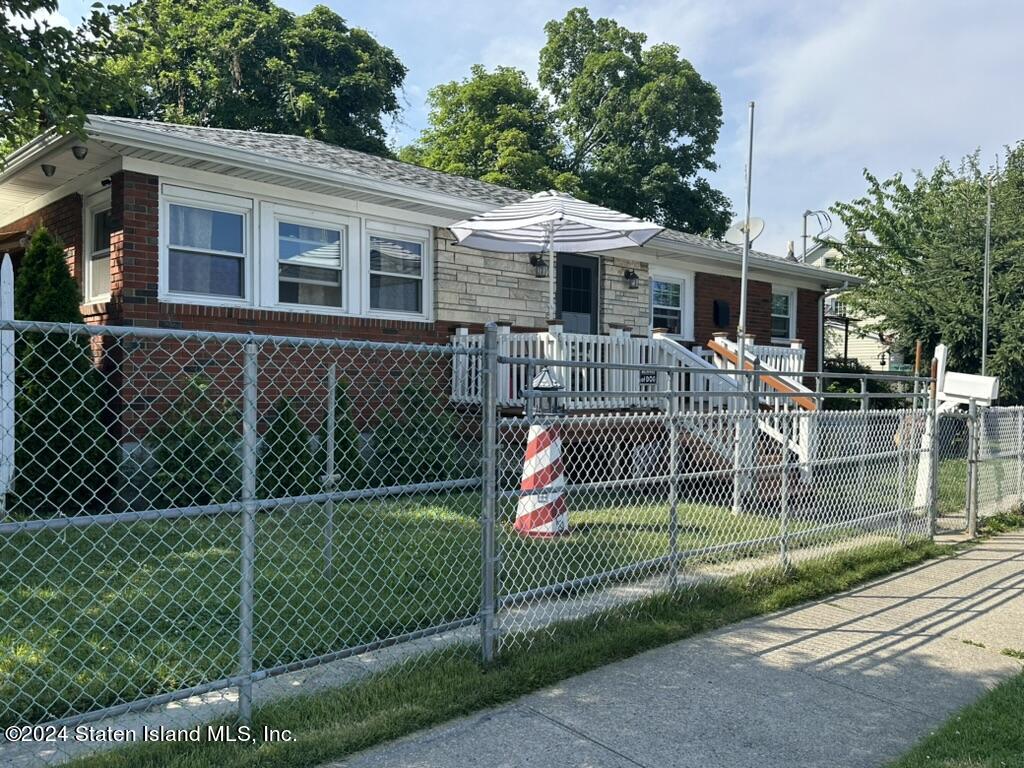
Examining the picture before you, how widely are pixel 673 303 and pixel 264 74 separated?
740 inches

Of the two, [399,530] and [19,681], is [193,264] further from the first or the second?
[19,681]

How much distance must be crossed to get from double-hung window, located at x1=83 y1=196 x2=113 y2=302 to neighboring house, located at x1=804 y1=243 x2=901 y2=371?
19764 mm

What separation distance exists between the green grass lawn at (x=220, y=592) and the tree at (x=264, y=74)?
72.8 ft

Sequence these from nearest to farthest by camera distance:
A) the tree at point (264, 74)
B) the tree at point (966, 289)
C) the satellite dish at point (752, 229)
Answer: the satellite dish at point (752, 229) → the tree at point (966, 289) → the tree at point (264, 74)

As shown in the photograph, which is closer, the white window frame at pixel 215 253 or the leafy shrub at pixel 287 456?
the leafy shrub at pixel 287 456

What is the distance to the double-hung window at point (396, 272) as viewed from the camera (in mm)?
10258

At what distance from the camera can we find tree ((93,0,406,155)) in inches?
1016

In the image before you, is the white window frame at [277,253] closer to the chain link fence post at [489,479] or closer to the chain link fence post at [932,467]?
the chain link fence post at [489,479]

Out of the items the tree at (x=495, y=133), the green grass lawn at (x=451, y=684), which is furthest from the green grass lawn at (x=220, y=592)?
the tree at (x=495, y=133)

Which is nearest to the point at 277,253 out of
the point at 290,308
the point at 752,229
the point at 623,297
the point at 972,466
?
the point at 290,308

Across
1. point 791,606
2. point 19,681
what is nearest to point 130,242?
point 19,681

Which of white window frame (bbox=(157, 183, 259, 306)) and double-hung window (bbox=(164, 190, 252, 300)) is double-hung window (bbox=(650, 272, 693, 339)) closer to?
white window frame (bbox=(157, 183, 259, 306))

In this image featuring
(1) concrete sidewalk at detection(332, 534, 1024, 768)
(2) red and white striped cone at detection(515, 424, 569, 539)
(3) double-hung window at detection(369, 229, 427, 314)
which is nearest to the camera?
(1) concrete sidewalk at detection(332, 534, 1024, 768)

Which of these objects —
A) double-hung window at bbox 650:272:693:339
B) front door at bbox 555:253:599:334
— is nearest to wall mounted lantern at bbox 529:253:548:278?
front door at bbox 555:253:599:334
